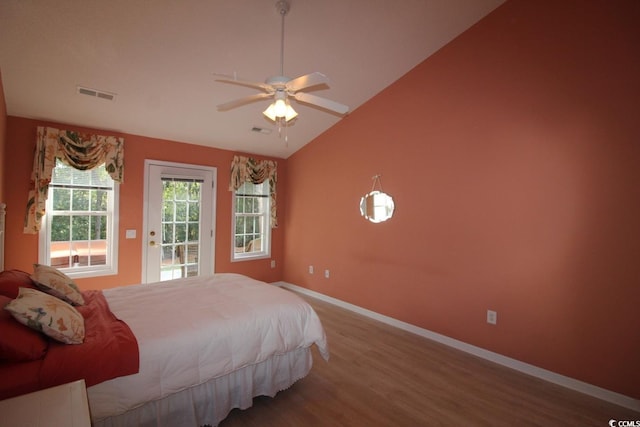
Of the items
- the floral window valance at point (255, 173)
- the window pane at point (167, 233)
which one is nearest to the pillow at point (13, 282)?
the window pane at point (167, 233)

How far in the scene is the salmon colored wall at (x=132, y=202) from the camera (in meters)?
3.07

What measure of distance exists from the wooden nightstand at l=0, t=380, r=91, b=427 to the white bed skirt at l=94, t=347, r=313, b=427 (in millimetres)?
411

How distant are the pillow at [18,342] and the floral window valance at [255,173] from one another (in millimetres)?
3279

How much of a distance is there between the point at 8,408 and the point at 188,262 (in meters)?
3.43

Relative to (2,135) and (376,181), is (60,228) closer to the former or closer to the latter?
(2,135)

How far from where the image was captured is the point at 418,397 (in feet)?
7.30

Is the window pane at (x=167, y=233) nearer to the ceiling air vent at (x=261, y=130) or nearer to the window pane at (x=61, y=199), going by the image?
the window pane at (x=61, y=199)

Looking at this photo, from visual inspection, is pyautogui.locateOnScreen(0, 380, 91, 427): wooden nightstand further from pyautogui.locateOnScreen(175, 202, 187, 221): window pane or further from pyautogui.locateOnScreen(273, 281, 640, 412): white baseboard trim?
pyautogui.locateOnScreen(175, 202, 187, 221): window pane

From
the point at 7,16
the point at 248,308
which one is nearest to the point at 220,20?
the point at 7,16

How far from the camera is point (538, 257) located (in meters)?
2.57

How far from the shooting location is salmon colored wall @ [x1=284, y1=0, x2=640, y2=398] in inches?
87.2

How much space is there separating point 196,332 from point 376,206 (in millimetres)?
2623

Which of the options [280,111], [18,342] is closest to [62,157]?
[18,342]

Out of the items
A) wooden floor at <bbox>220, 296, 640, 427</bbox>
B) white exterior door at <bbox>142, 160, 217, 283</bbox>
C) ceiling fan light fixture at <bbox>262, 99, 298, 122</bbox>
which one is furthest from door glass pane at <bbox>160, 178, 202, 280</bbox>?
ceiling fan light fixture at <bbox>262, 99, 298, 122</bbox>
